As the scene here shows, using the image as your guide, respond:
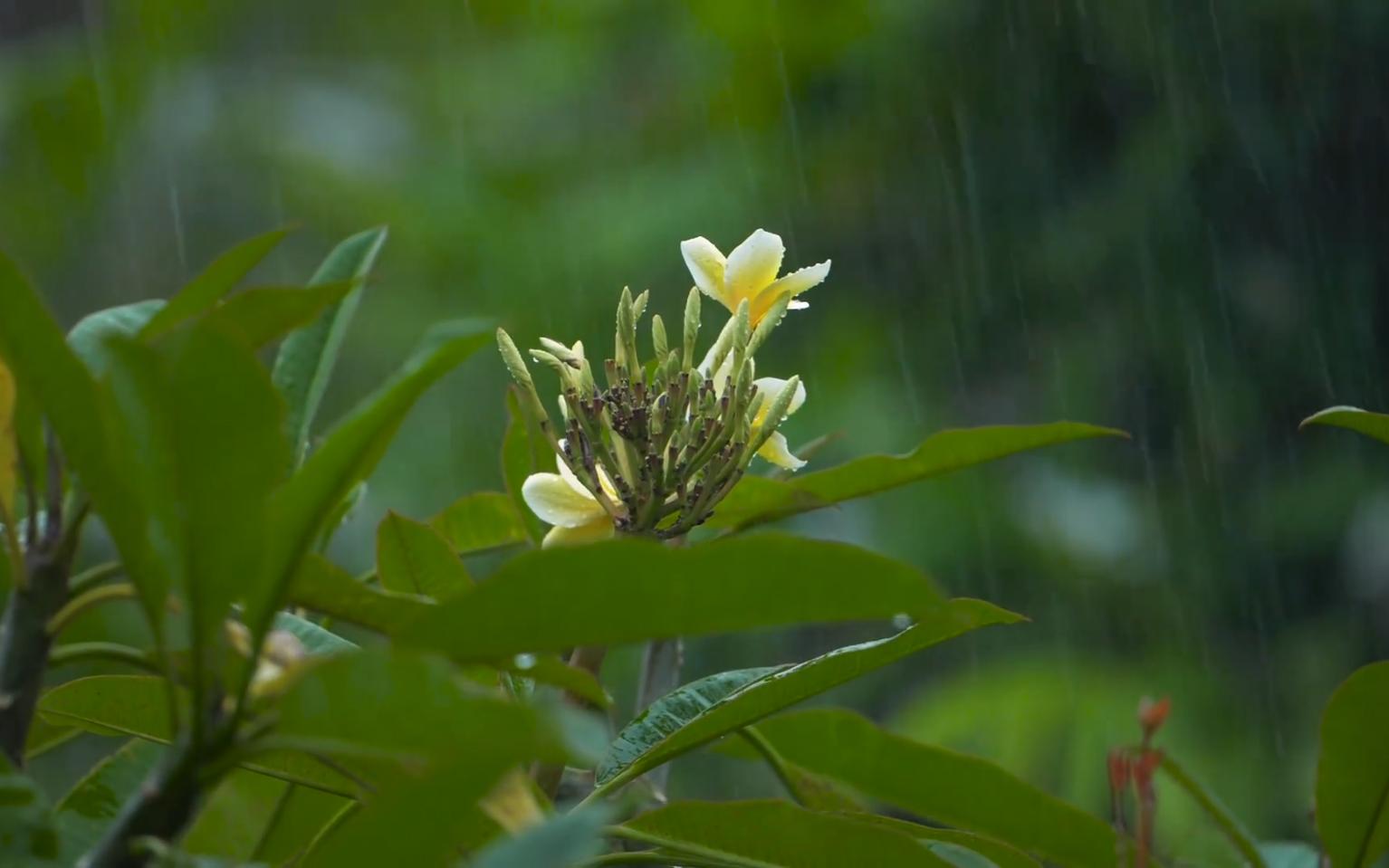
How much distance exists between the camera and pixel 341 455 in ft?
1.06

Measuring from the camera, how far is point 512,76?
8.75 ft

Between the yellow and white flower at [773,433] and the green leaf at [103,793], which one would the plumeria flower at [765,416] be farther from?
the green leaf at [103,793]

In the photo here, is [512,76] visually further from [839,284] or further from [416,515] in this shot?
[416,515]

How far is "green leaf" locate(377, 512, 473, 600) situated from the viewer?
524 mm

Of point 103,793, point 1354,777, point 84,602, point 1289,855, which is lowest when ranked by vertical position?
point 1289,855

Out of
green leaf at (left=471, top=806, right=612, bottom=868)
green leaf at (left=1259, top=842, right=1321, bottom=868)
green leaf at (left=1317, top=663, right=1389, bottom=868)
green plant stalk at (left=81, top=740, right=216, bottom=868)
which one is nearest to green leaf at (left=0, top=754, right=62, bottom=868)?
green plant stalk at (left=81, top=740, right=216, bottom=868)

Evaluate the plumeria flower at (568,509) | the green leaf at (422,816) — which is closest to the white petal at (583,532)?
the plumeria flower at (568,509)

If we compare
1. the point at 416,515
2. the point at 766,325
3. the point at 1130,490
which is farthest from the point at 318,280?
the point at 1130,490

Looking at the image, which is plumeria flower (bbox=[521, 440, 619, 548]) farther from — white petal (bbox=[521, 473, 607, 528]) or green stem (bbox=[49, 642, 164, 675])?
green stem (bbox=[49, 642, 164, 675])

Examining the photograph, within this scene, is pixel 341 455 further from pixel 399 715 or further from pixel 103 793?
pixel 103 793

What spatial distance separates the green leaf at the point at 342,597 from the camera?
35 centimetres

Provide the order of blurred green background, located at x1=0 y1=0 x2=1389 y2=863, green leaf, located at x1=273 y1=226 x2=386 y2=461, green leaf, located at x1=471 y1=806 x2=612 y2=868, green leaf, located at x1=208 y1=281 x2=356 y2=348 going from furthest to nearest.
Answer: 1. blurred green background, located at x1=0 y1=0 x2=1389 y2=863
2. green leaf, located at x1=273 y1=226 x2=386 y2=461
3. green leaf, located at x1=208 y1=281 x2=356 y2=348
4. green leaf, located at x1=471 y1=806 x2=612 y2=868

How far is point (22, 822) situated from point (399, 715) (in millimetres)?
94

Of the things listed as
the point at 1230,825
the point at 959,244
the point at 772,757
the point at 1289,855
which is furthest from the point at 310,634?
the point at 959,244
